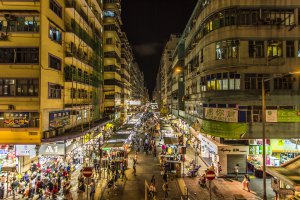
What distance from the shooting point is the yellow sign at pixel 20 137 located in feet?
74.5

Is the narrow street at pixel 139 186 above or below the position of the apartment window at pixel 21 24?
below

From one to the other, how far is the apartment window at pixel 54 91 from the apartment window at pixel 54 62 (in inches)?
75.8

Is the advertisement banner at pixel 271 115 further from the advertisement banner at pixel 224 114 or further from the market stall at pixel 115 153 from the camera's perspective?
the market stall at pixel 115 153

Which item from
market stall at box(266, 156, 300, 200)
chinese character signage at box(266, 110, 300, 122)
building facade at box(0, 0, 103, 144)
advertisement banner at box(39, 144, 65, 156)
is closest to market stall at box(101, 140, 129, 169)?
building facade at box(0, 0, 103, 144)

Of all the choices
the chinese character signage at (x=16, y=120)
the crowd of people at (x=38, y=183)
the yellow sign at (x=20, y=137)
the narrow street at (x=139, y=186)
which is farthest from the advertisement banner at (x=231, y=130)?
the chinese character signage at (x=16, y=120)

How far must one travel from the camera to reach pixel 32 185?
2278 cm

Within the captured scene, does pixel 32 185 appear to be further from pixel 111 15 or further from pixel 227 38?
pixel 111 15

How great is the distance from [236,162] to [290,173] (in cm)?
1225

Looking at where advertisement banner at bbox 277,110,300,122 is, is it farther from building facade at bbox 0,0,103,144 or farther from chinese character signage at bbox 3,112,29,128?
chinese character signage at bbox 3,112,29,128


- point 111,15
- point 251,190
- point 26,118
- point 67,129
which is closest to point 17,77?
point 26,118

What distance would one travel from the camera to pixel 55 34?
87.5 feet

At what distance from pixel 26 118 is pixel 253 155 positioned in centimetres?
2350

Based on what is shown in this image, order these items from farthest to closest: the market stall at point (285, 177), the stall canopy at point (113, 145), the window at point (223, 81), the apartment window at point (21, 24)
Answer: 1. the stall canopy at point (113, 145)
2. the window at point (223, 81)
3. the apartment window at point (21, 24)
4. the market stall at point (285, 177)

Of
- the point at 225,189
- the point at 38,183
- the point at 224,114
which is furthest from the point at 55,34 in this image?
the point at 225,189
